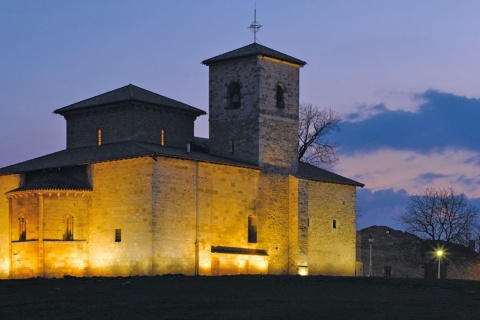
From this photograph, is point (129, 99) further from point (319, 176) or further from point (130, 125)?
point (319, 176)

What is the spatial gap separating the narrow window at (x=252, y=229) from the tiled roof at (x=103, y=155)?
9.24 feet

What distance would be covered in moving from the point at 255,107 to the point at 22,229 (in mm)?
13886

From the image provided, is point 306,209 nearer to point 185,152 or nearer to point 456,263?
point 185,152

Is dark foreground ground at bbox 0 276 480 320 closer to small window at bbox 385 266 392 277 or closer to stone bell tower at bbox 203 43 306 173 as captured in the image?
stone bell tower at bbox 203 43 306 173

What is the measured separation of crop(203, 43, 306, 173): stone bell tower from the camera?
57.8 meters

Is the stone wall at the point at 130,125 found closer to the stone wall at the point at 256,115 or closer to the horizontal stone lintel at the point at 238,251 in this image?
the stone wall at the point at 256,115

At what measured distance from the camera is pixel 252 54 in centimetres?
5784

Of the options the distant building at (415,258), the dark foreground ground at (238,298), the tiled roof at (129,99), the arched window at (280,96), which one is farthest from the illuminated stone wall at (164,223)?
the distant building at (415,258)

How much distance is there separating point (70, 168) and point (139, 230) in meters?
6.18

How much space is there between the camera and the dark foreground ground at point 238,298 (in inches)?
1356

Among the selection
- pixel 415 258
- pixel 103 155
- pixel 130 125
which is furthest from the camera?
pixel 415 258

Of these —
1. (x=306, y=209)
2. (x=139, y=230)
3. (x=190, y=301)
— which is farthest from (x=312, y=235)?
(x=190, y=301)

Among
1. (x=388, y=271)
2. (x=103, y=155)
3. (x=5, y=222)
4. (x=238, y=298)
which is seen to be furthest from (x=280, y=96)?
(x=238, y=298)

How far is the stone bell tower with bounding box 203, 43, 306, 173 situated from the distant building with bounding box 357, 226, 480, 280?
19.2m
